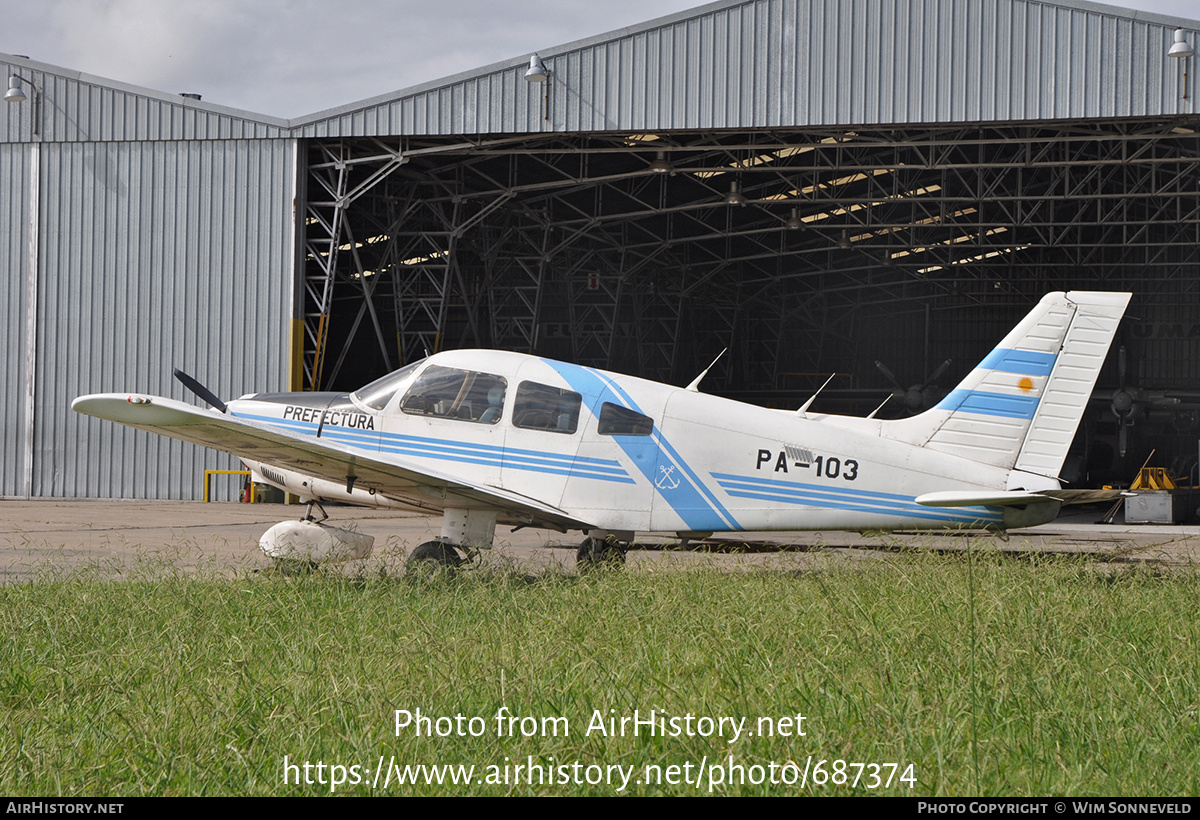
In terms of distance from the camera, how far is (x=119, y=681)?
429 cm

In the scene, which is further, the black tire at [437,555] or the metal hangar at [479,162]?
the metal hangar at [479,162]

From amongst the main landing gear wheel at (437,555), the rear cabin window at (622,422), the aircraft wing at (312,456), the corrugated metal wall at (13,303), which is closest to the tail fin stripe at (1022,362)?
the rear cabin window at (622,422)

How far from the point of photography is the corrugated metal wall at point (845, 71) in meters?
16.6

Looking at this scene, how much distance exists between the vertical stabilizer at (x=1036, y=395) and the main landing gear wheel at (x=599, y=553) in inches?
117

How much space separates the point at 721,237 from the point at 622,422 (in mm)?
22403

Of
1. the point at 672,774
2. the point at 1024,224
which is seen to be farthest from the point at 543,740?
the point at 1024,224

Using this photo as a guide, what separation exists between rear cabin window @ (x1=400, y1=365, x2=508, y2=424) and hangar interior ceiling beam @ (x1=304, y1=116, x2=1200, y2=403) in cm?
1138

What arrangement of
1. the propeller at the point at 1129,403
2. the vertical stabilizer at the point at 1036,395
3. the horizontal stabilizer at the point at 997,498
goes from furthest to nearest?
the propeller at the point at 1129,403 → the vertical stabilizer at the point at 1036,395 → the horizontal stabilizer at the point at 997,498

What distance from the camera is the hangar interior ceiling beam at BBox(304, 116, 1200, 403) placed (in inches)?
839

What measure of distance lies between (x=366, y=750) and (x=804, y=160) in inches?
967

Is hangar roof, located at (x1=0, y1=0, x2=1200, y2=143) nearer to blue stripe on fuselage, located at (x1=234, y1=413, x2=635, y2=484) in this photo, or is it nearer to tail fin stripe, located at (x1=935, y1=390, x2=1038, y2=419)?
tail fin stripe, located at (x1=935, y1=390, x2=1038, y2=419)

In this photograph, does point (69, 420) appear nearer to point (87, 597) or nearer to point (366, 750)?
point (87, 597)

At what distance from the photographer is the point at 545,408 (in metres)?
8.42

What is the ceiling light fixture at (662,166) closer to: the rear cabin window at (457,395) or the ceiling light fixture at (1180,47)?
the ceiling light fixture at (1180,47)
